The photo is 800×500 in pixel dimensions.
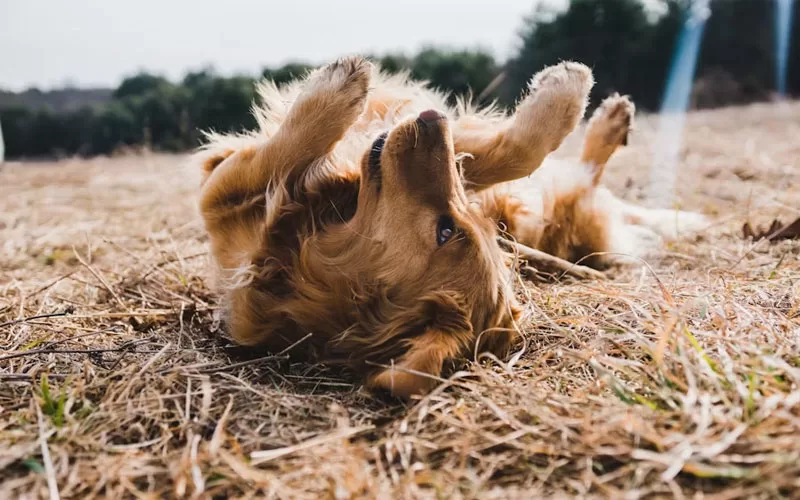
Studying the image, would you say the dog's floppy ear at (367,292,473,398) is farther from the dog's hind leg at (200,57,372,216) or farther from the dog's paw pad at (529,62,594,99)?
the dog's paw pad at (529,62,594,99)

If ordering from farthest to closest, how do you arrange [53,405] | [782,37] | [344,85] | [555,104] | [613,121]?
1. [782,37]
2. [613,121]
3. [555,104]
4. [344,85]
5. [53,405]

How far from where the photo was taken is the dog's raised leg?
2.77m

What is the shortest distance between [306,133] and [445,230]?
2.52 feet

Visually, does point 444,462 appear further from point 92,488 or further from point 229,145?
point 229,145

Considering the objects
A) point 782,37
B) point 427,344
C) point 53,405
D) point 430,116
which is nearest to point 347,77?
point 430,116

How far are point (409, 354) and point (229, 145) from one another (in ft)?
5.33

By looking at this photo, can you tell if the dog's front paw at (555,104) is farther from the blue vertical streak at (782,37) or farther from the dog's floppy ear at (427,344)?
the blue vertical streak at (782,37)

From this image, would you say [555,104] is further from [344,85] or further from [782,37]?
[782,37]

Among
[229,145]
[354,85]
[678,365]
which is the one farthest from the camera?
[229,145]

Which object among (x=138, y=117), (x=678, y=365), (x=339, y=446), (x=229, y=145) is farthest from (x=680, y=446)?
(x=138, y=117)

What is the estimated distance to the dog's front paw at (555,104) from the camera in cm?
277

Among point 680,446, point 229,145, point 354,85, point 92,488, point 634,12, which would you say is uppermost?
point 634,12

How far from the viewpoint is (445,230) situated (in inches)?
87.0

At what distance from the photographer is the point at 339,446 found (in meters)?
1.64
